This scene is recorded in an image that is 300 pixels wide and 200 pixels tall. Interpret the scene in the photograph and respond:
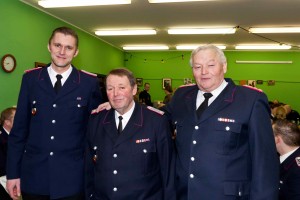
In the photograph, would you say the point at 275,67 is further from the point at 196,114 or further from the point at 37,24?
the point at 196,114

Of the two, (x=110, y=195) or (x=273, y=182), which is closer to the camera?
(x=273, y=182)

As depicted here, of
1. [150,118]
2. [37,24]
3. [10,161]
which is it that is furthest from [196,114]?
[37,24]

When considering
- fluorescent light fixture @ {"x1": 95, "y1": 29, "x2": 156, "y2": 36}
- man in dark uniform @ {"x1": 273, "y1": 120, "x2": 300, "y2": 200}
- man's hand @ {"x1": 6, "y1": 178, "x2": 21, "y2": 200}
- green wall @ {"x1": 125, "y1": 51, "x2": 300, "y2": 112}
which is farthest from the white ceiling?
man's hand @ {"x1": 6, "y1": 178, "x2": 21, "y2": 200}

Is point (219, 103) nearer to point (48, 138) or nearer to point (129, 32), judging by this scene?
point (48, 138)

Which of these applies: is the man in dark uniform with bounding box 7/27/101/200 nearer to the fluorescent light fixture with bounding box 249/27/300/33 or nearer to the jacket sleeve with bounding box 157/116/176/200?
the jacket sleeve with bounding box 157/116/176/200

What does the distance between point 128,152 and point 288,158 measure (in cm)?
171

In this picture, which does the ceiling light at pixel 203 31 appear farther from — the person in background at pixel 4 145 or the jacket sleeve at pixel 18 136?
the jacket sleeve at pixel 18 136

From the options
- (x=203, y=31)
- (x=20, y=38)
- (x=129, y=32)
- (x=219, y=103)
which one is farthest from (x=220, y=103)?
(x=129, y=32)

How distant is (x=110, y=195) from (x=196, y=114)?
786 mm

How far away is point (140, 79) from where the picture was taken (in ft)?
44.8

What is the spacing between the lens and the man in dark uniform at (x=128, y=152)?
76.4 inches

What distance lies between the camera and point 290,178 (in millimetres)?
2660

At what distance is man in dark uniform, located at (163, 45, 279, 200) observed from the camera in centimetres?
179

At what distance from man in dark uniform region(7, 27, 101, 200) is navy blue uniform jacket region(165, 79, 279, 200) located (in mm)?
813
